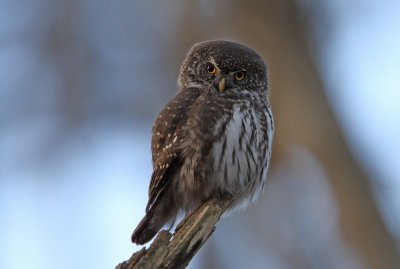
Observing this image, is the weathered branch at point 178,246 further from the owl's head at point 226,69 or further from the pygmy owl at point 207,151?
the owl's head at point 226,69

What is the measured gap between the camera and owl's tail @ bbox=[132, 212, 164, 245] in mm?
4391

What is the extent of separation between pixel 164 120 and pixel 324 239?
144 inches

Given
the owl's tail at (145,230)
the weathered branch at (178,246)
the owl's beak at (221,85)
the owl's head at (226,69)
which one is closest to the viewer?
the weathered branch at (178,246)

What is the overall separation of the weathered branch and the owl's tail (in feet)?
1.83

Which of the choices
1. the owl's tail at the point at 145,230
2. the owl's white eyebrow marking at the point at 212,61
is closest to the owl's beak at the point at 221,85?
the owl's white eyebrow marking at the point at 212,61

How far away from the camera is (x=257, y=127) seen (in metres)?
4.58

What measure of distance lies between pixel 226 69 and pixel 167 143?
825 millimetres

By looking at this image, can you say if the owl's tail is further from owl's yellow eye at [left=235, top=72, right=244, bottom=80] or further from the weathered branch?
owl's yellow eye at [left=235, top=72, right=244, bottom=80]

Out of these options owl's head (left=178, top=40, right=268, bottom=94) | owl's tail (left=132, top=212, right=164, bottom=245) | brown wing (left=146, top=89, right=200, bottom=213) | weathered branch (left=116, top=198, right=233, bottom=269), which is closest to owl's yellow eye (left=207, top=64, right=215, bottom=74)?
owl's head (left=178, top=40, right=268, bottom=94)

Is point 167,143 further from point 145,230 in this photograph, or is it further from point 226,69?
point 226,69

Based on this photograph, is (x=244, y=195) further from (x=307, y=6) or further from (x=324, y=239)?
(x=307, y=6)

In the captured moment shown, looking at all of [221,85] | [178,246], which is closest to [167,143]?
[221,85]

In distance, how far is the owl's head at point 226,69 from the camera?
193 inches

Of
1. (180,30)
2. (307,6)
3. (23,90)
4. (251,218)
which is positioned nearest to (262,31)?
(307,6)
